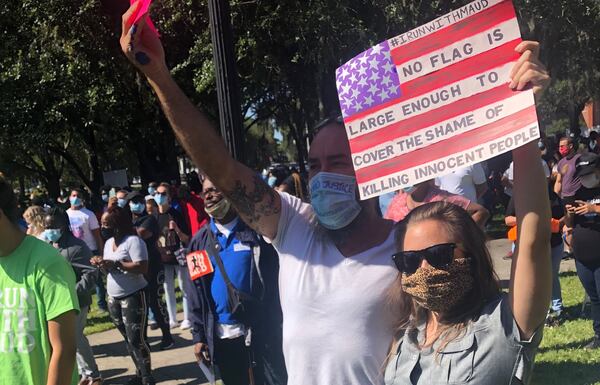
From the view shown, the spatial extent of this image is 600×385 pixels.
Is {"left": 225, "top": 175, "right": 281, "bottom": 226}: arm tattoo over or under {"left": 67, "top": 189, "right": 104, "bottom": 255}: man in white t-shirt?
under

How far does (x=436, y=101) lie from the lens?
1947 mm

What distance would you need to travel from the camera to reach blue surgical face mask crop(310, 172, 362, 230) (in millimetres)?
2113

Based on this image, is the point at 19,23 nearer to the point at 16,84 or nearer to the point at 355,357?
the point at 16,84

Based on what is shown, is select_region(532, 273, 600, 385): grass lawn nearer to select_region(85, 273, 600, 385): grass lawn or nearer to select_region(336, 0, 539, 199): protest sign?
select_region(85, 273, 600, 385): grass lawn

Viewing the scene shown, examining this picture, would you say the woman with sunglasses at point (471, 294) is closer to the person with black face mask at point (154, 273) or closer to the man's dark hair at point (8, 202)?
the man's dark hair at point (8, 202)

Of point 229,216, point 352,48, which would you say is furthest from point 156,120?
point 229,216

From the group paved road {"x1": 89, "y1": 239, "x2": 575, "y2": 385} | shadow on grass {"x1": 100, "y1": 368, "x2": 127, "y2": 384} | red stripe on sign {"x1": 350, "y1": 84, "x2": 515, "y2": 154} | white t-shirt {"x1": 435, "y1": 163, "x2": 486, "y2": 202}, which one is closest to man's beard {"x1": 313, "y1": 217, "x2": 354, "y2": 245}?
red stripe on sign {"x1": 350, "y1": 84, "x2": 515, "y2": 154}

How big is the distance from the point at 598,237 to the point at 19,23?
1630 centimetres

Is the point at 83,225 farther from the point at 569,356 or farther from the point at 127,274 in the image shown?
the point at 569,356

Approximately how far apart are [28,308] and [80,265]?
3.06 m

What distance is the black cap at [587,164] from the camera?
565cm

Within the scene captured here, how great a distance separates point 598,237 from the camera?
5.25 meters

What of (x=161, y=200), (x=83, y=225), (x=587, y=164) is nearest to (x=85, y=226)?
(x=83, y=225)

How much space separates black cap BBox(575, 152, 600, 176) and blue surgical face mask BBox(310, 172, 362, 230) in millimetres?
4348
